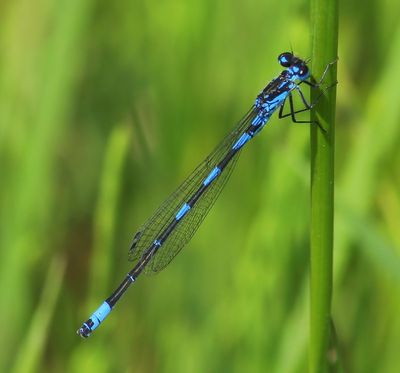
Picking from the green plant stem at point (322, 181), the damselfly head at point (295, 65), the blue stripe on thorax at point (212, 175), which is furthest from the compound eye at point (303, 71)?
the green plant stem at point (322, 181)

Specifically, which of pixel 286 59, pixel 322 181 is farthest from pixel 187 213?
pixel 322 181

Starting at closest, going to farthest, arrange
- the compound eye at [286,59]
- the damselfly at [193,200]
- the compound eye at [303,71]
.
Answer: the compound eye at [303,71], the compound eye at [286,59], the damselfly at [193,200]

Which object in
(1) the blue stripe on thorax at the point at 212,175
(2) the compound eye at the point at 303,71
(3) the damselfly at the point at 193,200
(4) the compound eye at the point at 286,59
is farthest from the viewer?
(1) the blue stripe on thorax at the point at 212,175

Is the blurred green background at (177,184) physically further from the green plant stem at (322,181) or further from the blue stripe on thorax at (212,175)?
the green plant stem at (322,181)

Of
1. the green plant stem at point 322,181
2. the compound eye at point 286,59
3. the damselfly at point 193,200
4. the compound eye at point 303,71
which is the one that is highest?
the damselfly at point 193,200

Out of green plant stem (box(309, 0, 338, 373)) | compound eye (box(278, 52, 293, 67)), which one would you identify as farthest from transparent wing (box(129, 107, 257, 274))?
green plant stem (box(309, 0, 338, 373))

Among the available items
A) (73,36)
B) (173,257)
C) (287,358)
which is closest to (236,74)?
(73,36)

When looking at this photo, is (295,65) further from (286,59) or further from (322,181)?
(322,181)

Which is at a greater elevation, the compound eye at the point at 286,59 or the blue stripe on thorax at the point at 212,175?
the blue stripe on thorax at the point at 212,175
